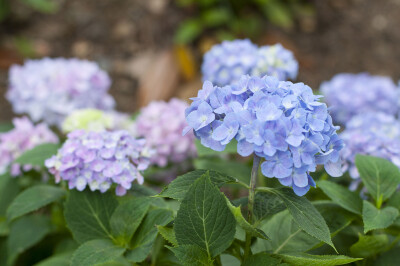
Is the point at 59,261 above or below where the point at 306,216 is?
below

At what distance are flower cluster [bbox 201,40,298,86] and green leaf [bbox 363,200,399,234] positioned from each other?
827mm

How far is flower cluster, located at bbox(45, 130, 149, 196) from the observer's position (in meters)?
1.72

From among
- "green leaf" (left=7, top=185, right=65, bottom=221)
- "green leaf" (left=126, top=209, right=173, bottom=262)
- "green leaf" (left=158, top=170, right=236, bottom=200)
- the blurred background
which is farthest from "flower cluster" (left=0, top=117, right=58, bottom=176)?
the blurred background

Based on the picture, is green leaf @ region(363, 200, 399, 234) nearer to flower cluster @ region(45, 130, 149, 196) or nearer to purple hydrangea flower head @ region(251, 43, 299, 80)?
flower cluster @ region(45, 130, 149, 196)

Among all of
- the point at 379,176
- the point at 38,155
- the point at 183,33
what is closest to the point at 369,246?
the point at 379,176

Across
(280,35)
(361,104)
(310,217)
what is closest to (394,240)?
(310,217)

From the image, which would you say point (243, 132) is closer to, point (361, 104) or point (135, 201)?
point (135, 201)

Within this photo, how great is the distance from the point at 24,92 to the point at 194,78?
2264mm

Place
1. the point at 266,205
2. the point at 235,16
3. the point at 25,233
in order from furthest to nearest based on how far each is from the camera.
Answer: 1. the point at 235,16
2. the point at 25,233
3. the point at 266,205

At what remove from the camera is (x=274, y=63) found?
237cm

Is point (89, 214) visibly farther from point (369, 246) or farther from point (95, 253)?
point (369, 246)

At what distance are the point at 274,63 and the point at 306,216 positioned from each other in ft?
3.77

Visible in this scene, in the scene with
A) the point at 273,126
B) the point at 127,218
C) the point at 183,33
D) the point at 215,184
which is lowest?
the point at 183,33

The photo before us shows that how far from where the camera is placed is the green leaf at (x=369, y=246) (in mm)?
1642
